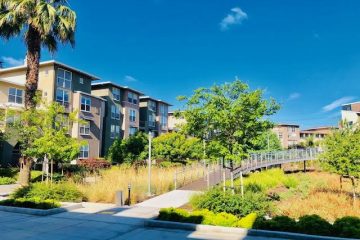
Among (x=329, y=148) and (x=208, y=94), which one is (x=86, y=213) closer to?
(x=208, y=94)

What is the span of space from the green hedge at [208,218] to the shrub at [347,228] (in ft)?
7.71

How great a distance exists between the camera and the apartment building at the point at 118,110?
48812 mm

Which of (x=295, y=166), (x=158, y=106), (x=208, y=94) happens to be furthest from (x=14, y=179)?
(x=158, y=106)

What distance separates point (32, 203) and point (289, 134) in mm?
89382

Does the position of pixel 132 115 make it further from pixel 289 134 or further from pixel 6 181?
pixel 289 134

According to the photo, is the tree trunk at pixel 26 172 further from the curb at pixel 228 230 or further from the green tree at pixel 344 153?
the green tree at pixel 344 153

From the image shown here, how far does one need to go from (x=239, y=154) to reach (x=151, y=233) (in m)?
5.48

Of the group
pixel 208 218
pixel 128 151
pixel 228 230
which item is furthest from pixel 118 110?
pixel 228 230

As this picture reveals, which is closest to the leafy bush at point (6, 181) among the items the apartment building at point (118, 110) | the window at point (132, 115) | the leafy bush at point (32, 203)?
the leafy bush at point (32, 203)

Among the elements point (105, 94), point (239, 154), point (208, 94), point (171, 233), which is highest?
point (105, 94)

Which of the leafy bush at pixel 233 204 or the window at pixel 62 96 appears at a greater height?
the window at pixel 62 96

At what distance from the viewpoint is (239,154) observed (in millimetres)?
13891

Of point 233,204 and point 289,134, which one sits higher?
point 289,134

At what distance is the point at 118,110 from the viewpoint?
50.9 meters
